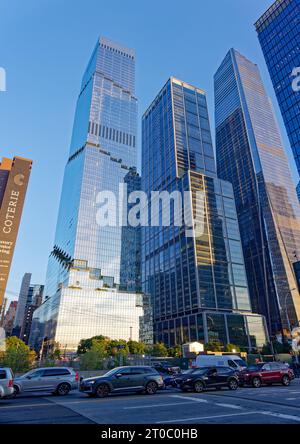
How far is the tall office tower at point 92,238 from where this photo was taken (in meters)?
114

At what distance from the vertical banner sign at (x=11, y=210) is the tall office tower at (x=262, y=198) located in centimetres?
11674

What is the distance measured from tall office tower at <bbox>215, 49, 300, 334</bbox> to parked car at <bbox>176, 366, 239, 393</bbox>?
4722 inches

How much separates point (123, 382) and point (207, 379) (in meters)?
5.30

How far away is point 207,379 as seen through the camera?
17766mm

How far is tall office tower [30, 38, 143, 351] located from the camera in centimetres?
11444

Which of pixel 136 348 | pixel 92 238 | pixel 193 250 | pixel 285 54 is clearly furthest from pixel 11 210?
pixel 285 54

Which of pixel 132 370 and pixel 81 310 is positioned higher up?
pixel 81 310

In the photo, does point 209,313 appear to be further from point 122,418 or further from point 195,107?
point 195,107

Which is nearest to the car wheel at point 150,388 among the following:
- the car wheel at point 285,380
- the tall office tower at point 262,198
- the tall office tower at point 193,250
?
the car wheel at point 285,380

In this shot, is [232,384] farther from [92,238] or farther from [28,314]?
[28,314]

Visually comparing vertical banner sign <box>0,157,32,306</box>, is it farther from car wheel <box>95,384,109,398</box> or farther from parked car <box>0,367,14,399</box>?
car wheel <box>95,384,109,398</box>
